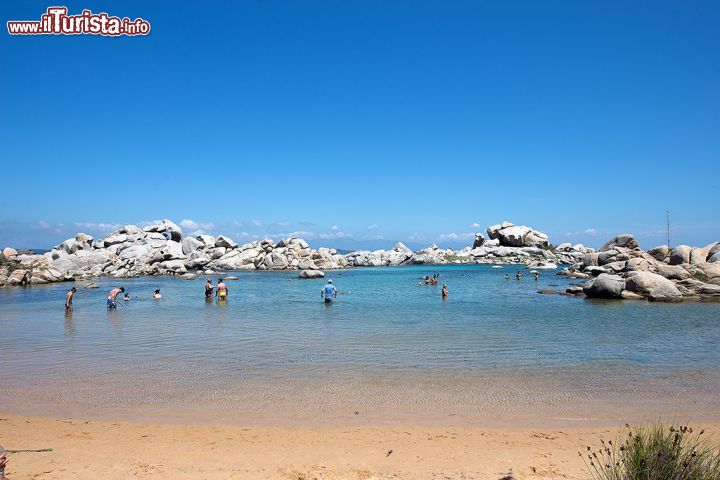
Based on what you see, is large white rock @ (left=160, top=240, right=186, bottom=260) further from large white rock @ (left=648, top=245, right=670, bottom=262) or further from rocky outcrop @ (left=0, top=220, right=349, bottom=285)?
large white rock @ (left=648, top=245, right=670, bottom=262)

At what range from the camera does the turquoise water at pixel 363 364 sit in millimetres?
9906

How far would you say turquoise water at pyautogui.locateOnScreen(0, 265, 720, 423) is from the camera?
9906mm

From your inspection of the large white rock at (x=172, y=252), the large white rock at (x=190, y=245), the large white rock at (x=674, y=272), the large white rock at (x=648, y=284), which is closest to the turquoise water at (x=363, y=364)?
the large white rock at (x=648, y=284)

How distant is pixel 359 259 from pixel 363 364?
96.9 metres

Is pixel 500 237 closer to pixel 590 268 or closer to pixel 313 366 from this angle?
pixel 590 268

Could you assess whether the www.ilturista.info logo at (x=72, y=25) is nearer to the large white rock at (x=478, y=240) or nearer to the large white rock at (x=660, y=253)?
the large white rock at (x=660, y=253)

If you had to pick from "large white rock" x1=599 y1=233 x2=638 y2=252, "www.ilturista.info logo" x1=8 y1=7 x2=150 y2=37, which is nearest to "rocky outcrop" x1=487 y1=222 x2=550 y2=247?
"large white rock" x1=599 y1=233 x2=638 y2=252

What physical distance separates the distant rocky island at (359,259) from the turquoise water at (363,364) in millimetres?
6827

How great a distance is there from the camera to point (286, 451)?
7.60 metres

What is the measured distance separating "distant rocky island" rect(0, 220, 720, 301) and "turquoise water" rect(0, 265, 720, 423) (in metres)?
6.83

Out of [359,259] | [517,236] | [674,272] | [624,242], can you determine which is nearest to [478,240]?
[517,236]

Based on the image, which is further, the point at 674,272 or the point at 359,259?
the point at 359,259

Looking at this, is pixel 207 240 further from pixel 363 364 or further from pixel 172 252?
pixel 363 364

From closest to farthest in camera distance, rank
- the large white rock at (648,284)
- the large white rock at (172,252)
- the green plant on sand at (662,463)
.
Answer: the green plant on sand at (662,463) → the large white rock at (648,284) → the large white rock at (172,252)
